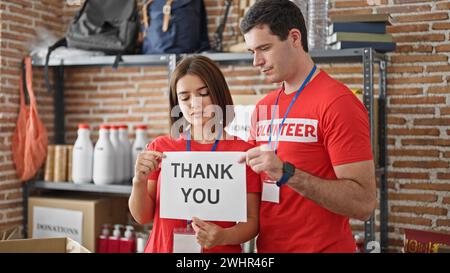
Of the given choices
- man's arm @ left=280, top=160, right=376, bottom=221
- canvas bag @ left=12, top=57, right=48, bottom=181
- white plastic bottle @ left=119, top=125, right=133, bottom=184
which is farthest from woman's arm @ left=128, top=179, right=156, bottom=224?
canvas bag @ left=12, top=57, right=48, bottom=181

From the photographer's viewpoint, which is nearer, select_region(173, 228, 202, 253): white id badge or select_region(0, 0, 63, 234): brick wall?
select_region(173, 228, 202, 253): white id badge

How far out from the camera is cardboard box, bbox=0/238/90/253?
1576 millimetres

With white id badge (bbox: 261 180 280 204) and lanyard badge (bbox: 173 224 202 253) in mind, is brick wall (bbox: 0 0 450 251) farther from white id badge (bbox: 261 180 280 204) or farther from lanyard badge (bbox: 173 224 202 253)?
lanyard badge (bbox: 173 224 202 253)

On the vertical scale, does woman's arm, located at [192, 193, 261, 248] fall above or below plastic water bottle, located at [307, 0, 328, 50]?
below

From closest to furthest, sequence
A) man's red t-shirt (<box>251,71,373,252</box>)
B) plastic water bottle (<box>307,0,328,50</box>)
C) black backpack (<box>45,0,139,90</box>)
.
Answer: man's red t-shirt (<box>251,71,373,252</box>)
plastic water bottle (<box>307,0,328,50</box>)
black backpack (<box>45,0,139,90</box>)

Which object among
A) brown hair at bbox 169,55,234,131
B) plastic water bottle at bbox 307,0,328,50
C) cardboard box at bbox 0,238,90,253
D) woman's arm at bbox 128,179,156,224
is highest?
plastic water bottle at bbox 307,0,328,50

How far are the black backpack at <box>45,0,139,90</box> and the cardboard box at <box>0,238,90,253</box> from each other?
1675 mm

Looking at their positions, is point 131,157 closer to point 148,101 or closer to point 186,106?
point 148,101

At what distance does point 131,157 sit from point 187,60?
171cm

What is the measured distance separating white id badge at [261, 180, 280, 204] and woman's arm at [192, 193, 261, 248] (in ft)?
0.08

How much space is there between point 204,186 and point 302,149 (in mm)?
311

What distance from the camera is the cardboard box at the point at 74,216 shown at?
3.28 meters

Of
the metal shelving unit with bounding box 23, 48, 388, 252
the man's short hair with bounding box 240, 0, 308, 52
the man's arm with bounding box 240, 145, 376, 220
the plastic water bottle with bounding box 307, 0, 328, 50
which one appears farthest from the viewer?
the plastic water bottle with bounding box 307, 0, 328, 50

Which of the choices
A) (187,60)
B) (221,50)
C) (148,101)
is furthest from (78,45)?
(187,60)
